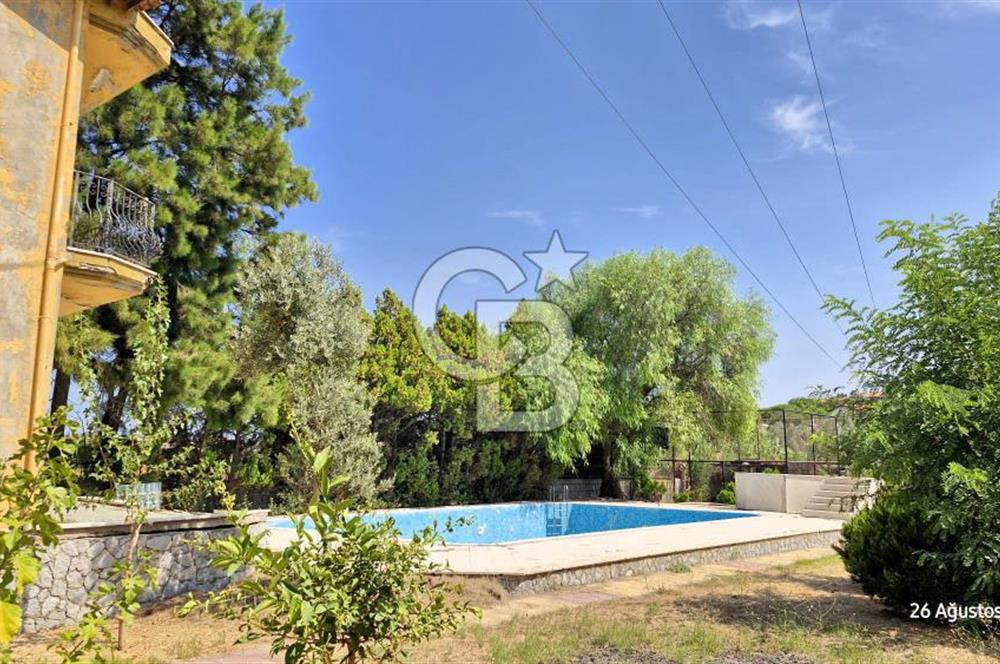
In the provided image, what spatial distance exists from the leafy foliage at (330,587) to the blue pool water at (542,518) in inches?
563

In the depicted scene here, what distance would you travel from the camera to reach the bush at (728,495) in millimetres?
22875

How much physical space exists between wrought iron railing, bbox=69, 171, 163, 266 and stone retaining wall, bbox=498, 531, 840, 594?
23.2ft

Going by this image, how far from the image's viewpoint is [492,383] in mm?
21500

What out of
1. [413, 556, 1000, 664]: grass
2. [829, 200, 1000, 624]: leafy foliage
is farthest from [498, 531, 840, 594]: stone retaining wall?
[829, 200, 1000, 624]: leafy foliage

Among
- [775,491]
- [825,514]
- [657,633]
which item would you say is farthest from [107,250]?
[775,491]

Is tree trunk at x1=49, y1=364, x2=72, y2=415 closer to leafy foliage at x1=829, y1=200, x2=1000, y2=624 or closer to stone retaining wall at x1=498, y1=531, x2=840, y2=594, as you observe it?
stone retaining wall at x1=498, y1=531, x2=840, y2=594

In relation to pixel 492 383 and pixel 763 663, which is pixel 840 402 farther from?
pixel 492 383

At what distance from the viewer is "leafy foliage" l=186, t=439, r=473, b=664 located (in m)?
2.88

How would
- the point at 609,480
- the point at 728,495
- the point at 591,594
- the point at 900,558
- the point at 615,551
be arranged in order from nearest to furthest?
the point at 900,558 < the point at 591,594 < the point at 615,551 < the point at 728,495 < the point at 609,480

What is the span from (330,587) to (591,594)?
7367 mm

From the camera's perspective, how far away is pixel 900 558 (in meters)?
7.81

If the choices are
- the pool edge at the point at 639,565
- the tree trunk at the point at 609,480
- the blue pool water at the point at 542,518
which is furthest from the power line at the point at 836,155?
the tree trunk at the point at 609,480

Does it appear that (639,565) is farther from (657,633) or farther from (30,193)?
(30,193)
